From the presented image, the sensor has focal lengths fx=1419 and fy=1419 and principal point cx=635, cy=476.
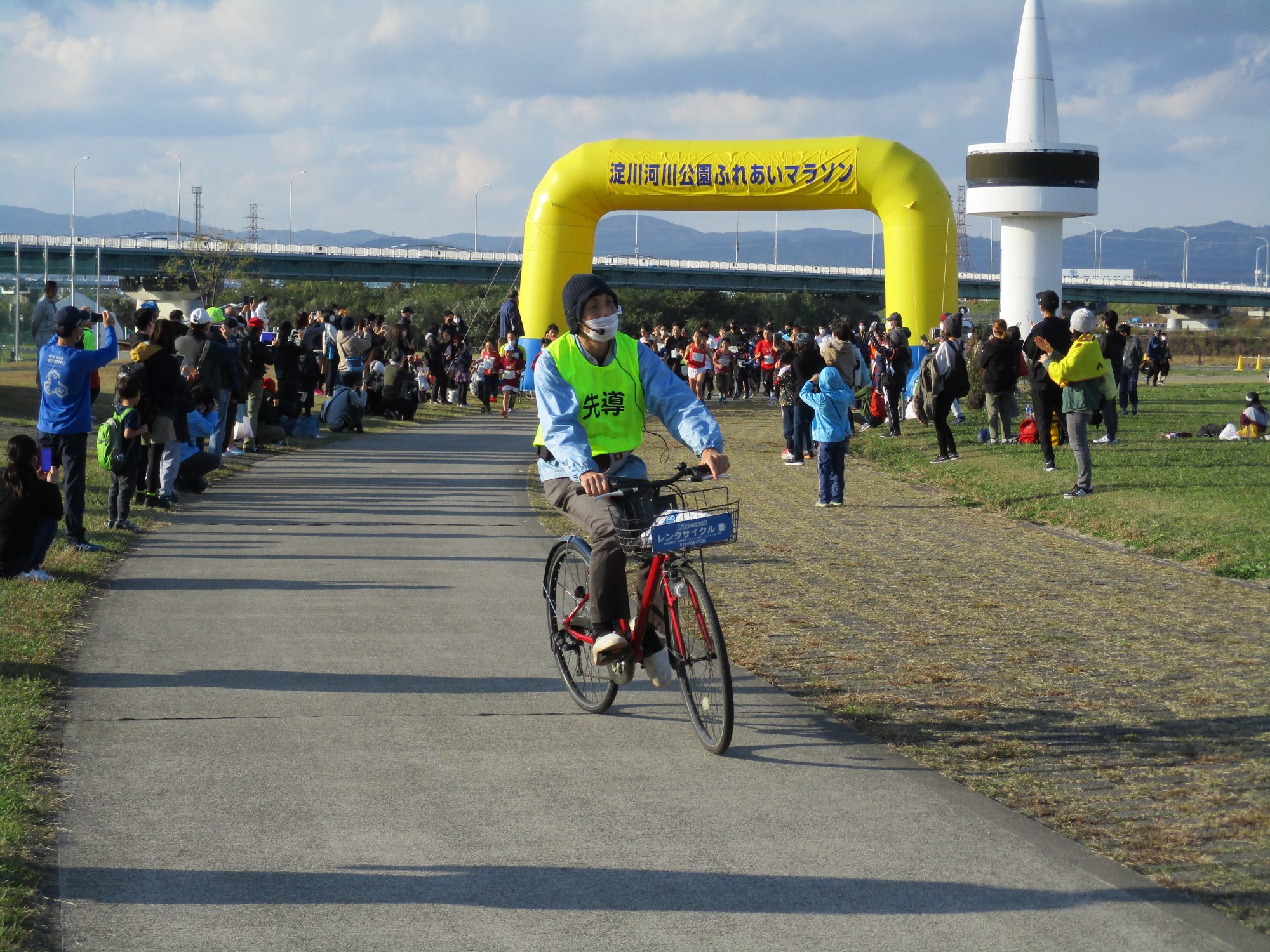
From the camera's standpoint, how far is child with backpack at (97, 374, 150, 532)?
11.6 m

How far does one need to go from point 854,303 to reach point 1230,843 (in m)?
115

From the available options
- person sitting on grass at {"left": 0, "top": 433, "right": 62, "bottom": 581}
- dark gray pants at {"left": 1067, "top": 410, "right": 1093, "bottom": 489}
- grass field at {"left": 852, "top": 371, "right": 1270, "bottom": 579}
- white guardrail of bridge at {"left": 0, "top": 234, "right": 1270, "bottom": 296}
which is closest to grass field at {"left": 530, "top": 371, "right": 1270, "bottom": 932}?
grass field at {"left": 852, "top": 371, "right": 1270, "bottom": 579}

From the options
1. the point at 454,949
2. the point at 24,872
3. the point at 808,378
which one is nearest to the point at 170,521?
the point at 808,378

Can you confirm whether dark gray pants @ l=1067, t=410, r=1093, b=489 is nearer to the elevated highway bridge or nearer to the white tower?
the white tower

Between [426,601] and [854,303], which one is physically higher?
[854,303]

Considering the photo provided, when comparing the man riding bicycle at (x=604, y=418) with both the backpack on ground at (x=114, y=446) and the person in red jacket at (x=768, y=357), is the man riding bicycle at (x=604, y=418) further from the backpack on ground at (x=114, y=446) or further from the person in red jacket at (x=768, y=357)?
the person in red jacket at (x=768, y=357)

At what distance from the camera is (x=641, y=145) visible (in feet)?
91.1

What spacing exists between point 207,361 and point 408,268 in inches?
2888

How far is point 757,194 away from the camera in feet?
90.5

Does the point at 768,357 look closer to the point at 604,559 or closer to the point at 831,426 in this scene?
the point at 831,426

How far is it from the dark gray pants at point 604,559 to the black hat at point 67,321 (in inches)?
239

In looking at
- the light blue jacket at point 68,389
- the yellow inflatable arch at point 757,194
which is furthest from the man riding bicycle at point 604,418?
the yellow inflatable arch at point 757,194

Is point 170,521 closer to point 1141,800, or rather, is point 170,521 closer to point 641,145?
point 1141,800

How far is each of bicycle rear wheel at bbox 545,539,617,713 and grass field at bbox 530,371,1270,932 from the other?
3.31 feet
